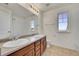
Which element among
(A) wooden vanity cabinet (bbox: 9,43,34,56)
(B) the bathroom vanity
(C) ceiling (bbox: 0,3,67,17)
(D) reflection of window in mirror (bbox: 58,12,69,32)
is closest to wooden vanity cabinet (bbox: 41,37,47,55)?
(B) the bathroom vanity

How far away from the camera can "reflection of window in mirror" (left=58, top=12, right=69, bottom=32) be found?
54.0 inches

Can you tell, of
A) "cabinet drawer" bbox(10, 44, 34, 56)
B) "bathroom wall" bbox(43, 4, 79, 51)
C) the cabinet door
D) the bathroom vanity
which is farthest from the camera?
the cabinet door

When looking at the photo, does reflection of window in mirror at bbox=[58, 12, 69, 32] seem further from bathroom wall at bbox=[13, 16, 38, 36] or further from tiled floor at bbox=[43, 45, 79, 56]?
bathroom wall at bbox=[13, 16, 38, 36]

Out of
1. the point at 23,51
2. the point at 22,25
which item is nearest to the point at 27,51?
the point at 23,51

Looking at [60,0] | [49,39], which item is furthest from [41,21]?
[60,0]

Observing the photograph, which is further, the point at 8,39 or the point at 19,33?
the point at 19,33

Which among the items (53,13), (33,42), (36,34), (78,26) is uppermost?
(53,13)

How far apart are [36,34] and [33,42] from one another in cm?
21

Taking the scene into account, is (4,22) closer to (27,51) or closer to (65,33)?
(27,51)

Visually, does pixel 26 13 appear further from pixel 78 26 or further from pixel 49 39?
pixel 78 26

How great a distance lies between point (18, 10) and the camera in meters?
1.42

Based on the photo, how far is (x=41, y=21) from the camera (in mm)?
1479

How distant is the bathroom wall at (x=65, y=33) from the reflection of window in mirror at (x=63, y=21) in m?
0.05

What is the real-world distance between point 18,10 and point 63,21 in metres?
0.75
